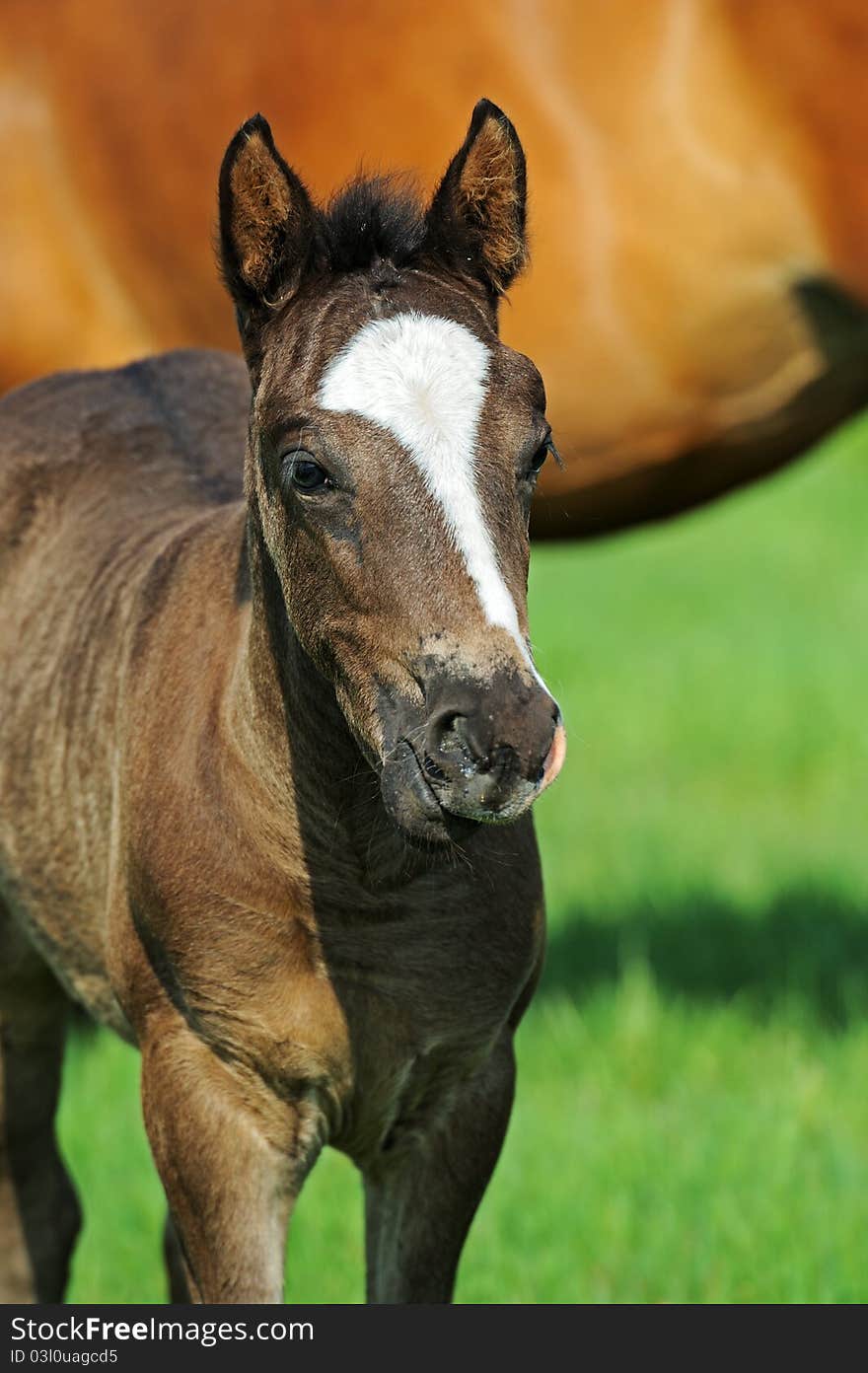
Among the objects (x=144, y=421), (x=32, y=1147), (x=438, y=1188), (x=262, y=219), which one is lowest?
(x=32, y=1147)

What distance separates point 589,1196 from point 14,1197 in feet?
3.79

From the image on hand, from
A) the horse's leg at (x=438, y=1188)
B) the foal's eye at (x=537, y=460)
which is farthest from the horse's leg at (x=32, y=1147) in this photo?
the foal's eye at (x=537, y=460)

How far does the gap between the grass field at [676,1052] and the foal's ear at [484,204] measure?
872 millimetres

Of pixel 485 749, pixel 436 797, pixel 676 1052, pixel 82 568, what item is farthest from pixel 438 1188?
pixel 676 1052

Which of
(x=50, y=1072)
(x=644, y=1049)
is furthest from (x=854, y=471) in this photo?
(x=50, y=1072)

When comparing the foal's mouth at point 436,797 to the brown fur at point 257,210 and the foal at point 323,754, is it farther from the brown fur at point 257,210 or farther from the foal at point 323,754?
the brown fur at point 257,210

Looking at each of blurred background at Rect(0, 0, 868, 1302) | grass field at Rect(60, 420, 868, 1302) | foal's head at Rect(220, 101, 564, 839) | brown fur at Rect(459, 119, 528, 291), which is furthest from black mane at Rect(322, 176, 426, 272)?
blurred background at Rect(0, 0, 868, 1302)

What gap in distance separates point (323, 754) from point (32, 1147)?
142 cm

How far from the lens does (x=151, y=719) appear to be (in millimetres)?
3168

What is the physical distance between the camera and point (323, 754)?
116 inches

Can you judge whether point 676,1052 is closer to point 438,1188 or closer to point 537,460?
point 438,1188

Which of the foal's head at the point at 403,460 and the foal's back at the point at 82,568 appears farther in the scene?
the foal's back at the point at 82,568

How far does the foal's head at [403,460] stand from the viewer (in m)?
2.41

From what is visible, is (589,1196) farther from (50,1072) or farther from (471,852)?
(471,852)
